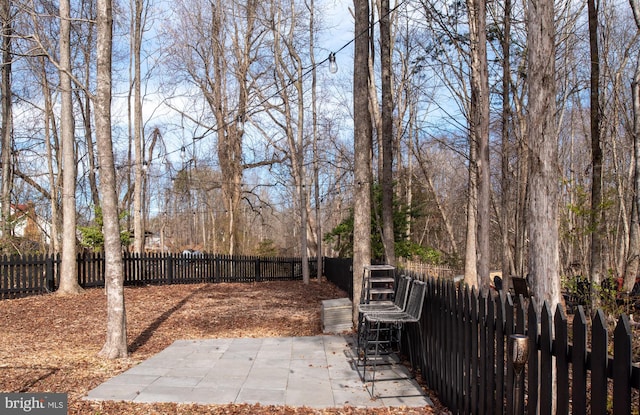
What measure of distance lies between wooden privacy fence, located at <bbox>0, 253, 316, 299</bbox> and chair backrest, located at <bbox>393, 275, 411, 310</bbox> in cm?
1121

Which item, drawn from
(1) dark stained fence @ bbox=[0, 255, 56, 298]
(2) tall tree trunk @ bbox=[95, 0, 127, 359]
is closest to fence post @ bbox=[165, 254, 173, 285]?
(1) dark stained fence @ bbox=[0, 255, 56, 298]

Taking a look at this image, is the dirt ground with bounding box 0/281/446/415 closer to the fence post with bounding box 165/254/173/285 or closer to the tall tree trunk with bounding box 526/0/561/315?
the fence post with bounding box 165/254/173/285

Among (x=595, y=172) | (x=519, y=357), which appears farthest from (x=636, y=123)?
(x=519, y=357)

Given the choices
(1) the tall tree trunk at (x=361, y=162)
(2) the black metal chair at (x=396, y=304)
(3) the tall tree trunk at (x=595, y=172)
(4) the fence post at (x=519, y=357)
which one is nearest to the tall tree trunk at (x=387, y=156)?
(1) the tall tree trunk at (x=361, y=162)

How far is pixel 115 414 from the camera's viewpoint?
4.19 metres

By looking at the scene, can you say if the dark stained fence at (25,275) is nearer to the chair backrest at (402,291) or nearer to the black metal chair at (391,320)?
the black metal chair at (391,320)

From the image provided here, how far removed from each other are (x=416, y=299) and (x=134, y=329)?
6037 millimetres

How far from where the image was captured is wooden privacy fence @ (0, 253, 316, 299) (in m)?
12.9

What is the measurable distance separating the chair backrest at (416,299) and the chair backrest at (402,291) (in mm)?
92

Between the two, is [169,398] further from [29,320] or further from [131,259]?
[131,259]

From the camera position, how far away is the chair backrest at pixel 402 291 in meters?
5.55

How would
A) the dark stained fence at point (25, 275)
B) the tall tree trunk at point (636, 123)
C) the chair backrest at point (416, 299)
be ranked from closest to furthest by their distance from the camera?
the chair backrest at point (416, 299), the tall tree trunk at point (636, 123), the dark stained fence at point (25, 275)

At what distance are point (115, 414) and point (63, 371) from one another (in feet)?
6.31

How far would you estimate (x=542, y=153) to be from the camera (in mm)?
3879
